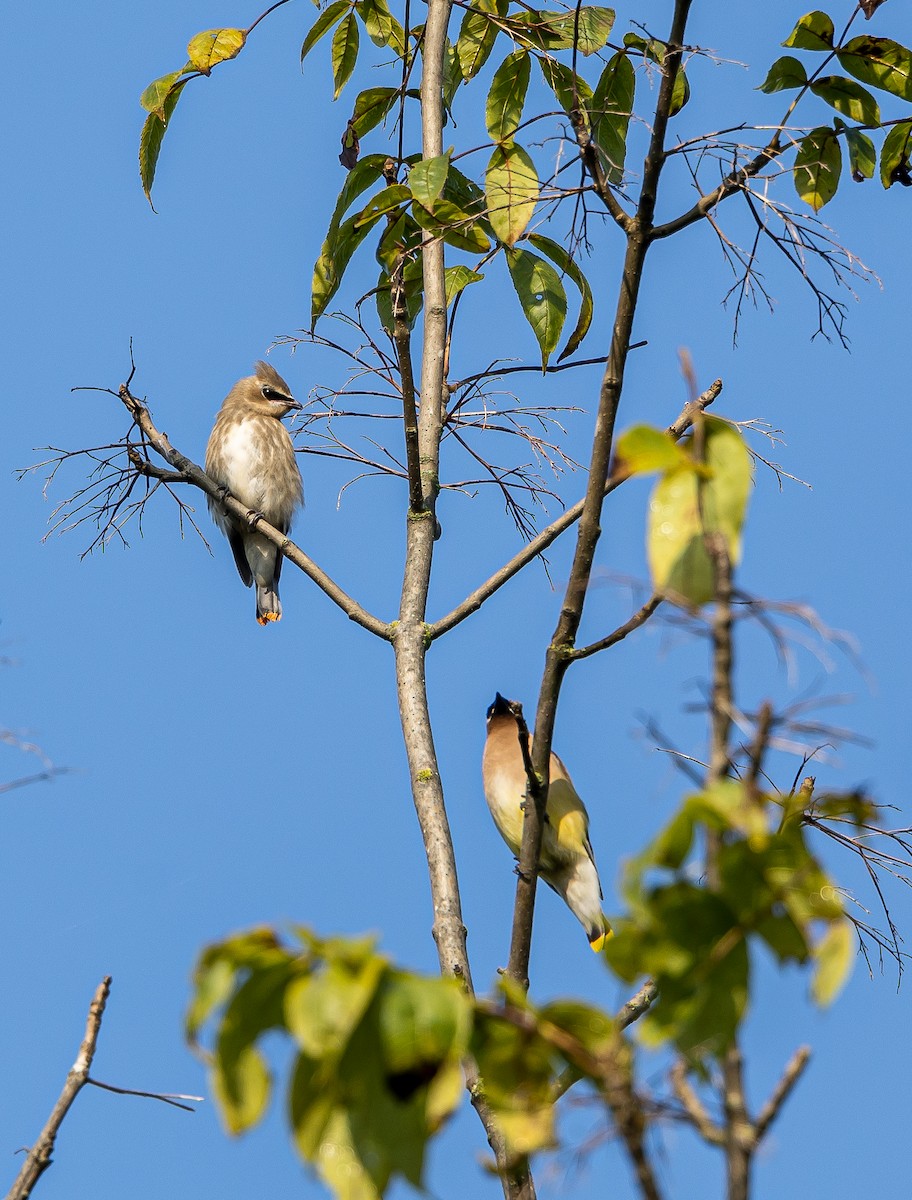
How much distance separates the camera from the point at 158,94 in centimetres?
392

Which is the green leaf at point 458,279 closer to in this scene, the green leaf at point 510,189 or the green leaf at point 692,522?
the green leaf at point 510,189

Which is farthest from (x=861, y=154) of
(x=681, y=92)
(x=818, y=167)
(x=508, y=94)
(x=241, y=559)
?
(x=241, y=559)

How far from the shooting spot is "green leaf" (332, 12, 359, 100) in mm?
4379

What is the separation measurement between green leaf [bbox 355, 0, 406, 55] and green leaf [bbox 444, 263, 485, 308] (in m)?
0.84

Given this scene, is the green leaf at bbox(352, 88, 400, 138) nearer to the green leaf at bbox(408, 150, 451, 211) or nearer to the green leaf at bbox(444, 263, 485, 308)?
the green leaf at bbox(444, 263, 485, 308)

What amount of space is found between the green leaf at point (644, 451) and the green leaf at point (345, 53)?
3.31m

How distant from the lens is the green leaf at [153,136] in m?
3.95

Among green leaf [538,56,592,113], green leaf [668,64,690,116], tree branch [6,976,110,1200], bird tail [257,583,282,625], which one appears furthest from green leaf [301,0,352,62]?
bird tail [257,583,282,625]

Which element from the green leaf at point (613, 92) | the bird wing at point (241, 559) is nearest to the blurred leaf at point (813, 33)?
the green leaf at point (613, 92)

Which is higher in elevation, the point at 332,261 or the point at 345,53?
the point at 345,53

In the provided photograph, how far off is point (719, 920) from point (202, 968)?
448 millimetres

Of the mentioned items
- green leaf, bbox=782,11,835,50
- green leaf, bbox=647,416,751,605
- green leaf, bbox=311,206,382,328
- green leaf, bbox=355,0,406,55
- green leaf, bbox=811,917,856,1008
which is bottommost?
green leaf, bbox=811,917,856,1008

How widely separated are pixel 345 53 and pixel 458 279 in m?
0.86

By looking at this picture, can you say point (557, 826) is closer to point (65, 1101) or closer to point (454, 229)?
point (454, 229)
